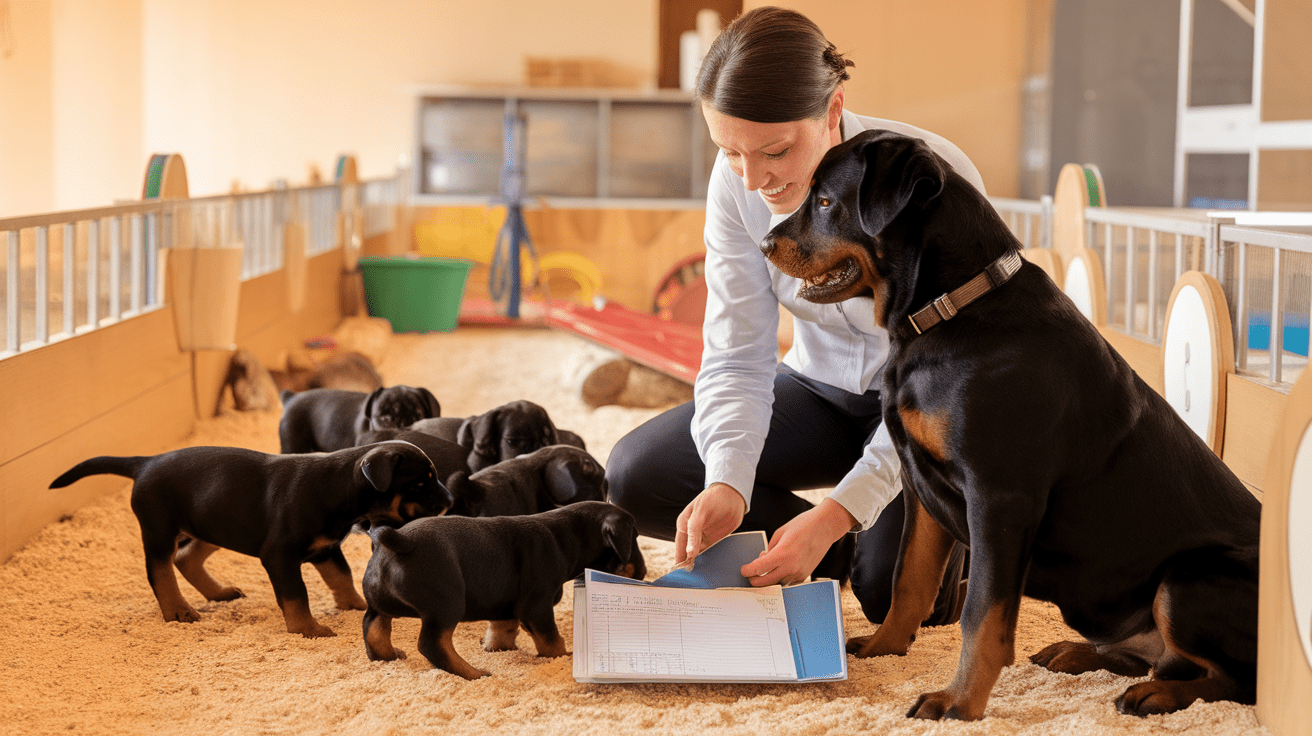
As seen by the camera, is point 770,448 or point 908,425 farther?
point 770,448

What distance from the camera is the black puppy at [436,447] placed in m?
2.46

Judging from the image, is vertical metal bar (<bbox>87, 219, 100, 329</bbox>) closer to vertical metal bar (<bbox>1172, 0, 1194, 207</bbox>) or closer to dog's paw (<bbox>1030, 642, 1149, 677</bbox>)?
dog's paw (<bbox>1030, 642, 1149, 677</bbox>)

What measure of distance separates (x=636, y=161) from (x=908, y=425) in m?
6.66

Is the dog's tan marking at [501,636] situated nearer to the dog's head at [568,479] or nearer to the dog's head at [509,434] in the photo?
the dog's head at [568,479]

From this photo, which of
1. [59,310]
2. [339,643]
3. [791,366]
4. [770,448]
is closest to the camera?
[339,643]

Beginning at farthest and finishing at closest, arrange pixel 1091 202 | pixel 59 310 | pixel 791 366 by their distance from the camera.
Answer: pixel 1091 202
pixel 59 310
pixel 791 366

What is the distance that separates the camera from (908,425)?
60.6 inches

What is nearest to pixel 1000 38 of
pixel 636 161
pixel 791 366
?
pixel 636 161

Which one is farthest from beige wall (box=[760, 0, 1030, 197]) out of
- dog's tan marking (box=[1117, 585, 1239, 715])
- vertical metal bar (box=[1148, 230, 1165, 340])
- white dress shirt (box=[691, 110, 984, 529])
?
dog's tan marking (box=[1117, 585, 1239, 715])

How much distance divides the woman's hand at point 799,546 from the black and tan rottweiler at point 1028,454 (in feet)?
1.04

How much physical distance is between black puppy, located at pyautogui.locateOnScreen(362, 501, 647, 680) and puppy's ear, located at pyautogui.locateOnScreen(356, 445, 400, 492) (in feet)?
0.47

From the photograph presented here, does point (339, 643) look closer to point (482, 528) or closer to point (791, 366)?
point (482, 528)

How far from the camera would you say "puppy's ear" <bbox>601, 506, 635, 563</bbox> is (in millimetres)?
1910

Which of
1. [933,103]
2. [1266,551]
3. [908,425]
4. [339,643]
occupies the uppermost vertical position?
[933,103]
